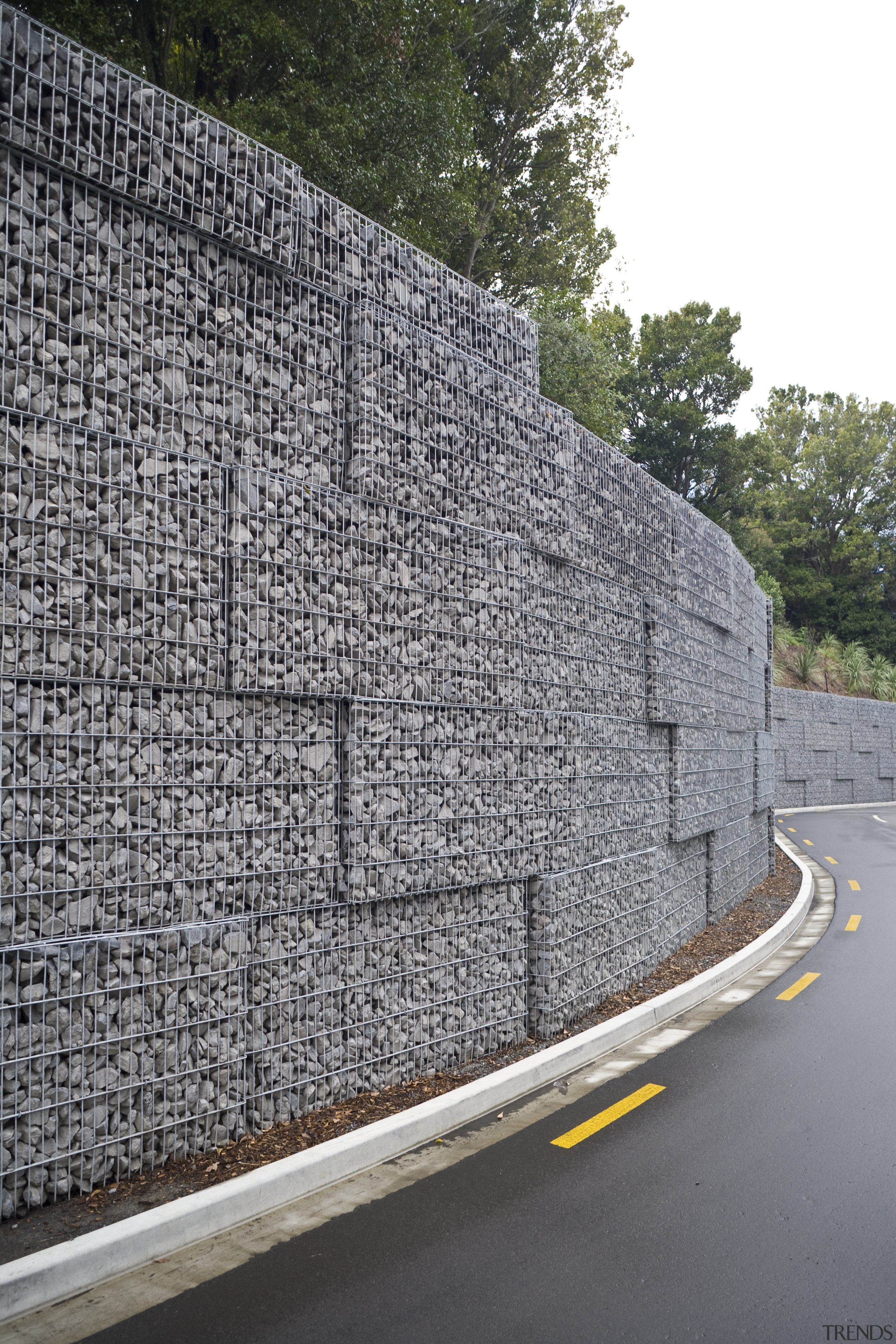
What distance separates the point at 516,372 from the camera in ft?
22.6

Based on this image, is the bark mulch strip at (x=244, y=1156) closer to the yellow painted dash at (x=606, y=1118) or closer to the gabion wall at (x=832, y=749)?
the yellow painted dash at (x=606, y=1118)

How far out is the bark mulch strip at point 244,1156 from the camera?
3555 millimetres

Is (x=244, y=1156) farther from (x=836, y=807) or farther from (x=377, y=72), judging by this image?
(x=836, y=807)

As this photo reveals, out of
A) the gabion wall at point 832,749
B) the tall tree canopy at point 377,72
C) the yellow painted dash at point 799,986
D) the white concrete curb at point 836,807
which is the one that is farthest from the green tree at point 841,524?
the yellow painted dash at point 799,986

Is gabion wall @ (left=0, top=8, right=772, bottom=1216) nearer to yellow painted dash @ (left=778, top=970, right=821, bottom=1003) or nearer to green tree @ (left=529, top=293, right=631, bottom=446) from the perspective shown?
yellow painted dash @ (left=778, top=970, right=821, bottom=1003)

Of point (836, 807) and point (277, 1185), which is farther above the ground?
point (277, 1185)

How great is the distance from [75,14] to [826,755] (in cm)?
3257

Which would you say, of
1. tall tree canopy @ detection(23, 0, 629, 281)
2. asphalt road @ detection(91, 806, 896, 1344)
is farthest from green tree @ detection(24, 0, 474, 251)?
asphalt road @ detection(91, 806, 896, 1344)

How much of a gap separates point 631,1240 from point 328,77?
1491 cm

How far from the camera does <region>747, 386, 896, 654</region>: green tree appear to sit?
53500 mm

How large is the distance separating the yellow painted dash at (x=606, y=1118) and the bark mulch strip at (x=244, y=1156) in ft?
2.40

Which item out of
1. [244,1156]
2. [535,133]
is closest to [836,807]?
[535,133]

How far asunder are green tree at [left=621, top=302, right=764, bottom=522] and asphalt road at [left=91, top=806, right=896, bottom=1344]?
4008 cm

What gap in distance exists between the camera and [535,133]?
2072 centimetres
